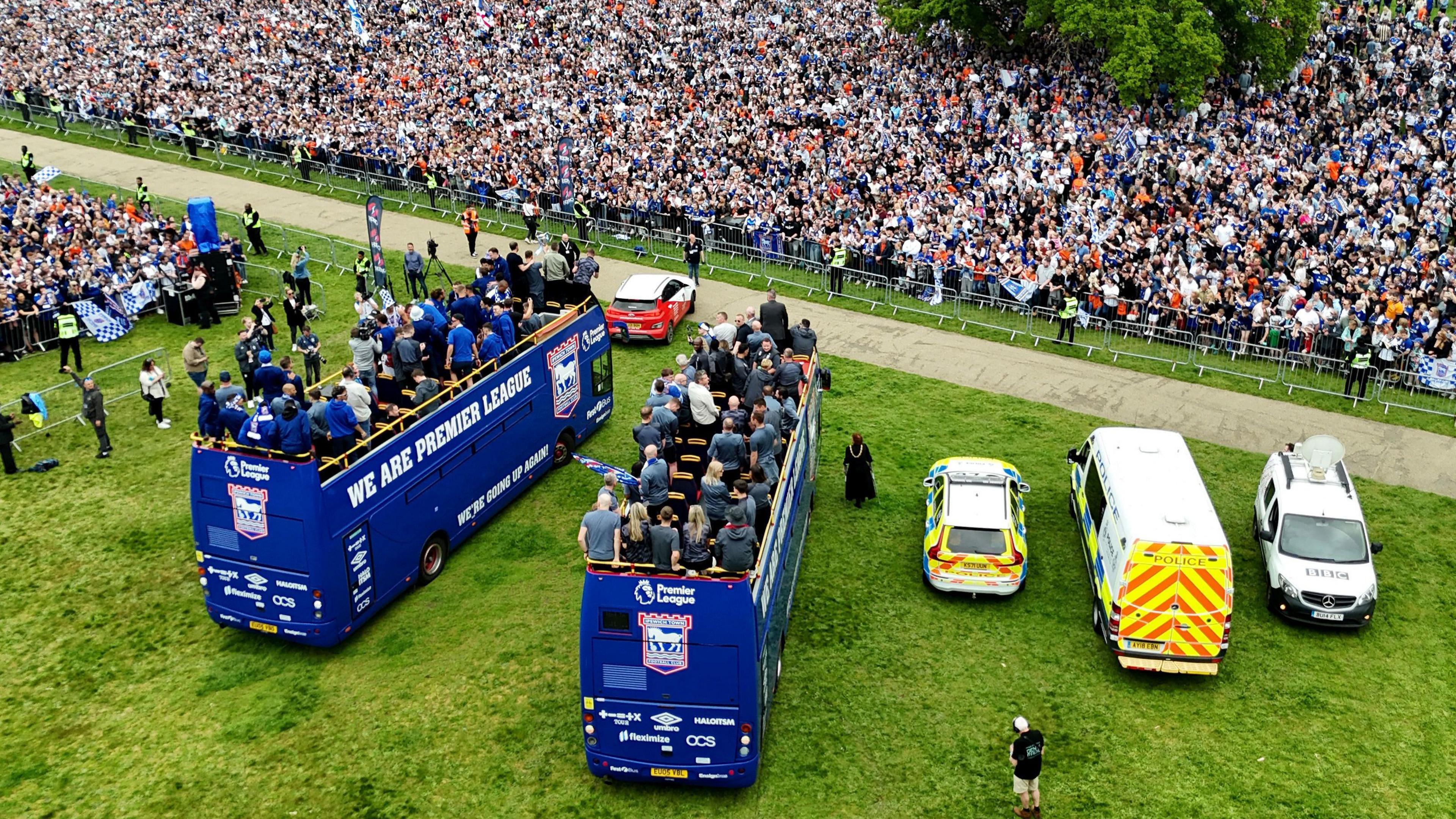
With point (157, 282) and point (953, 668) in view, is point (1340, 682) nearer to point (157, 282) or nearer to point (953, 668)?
point (953, 668)

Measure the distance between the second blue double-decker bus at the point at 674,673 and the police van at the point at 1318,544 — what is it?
8.69 m

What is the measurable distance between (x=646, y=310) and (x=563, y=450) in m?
6.87

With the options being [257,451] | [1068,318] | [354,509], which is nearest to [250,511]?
[257,451]

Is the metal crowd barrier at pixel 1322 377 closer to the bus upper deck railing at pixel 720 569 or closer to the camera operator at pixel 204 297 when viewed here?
the bus upper deck railing at pixel 720 569

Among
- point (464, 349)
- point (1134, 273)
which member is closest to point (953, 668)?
point (464, 349)

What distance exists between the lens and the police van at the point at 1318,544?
17.2m

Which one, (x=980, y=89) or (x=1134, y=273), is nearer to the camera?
(x=1134, y=273)

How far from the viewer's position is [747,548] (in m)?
14.3

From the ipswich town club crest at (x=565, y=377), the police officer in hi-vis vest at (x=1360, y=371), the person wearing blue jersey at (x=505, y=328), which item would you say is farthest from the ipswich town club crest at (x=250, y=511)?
the police officer in hi-vis vest at (x=1360, y=371)

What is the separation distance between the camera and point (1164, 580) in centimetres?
1599

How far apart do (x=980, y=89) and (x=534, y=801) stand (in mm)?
29081

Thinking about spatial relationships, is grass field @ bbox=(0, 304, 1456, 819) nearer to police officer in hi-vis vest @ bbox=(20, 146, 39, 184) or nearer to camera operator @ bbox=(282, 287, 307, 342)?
camera operator @ bbox=(282, 287, 307, 342)

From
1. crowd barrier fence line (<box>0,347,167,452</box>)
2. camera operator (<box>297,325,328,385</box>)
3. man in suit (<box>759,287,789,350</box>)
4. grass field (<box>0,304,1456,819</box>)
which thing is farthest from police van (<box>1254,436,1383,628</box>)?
crowd barrier fence line (<box>0,347,167,452</box>)

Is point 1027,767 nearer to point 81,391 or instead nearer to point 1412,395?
point 1412,395
